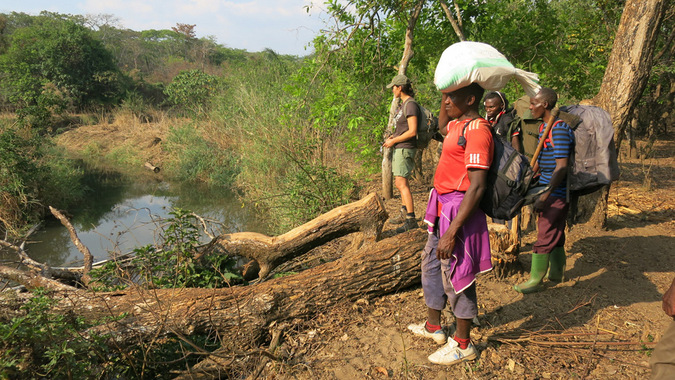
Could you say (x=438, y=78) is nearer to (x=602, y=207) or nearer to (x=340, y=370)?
(x=340, y=370)

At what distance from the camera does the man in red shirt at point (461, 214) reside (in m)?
2.31

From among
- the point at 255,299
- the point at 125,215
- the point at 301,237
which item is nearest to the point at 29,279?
the point at 255,299

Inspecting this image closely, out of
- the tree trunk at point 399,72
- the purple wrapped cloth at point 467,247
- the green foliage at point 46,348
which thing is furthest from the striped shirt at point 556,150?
the green foliage at point 46,348

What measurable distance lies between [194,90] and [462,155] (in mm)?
17260

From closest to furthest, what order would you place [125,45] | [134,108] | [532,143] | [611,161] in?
[611,161], [532,143], [134,108], [125,45]

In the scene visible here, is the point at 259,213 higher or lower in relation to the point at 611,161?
lower

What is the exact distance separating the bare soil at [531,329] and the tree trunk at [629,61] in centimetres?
124

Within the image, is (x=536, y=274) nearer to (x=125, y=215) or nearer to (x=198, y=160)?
(x=125, y=215)

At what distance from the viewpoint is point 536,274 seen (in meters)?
3.63

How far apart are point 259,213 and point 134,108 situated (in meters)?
15.2

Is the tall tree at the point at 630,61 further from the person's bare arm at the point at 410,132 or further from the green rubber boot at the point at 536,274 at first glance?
the person's bare arm at the point at 410,132

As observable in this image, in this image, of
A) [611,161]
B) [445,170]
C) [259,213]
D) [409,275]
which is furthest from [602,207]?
[259,213]

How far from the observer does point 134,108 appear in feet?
68.6

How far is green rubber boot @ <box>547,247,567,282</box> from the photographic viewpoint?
3701 millimetres
